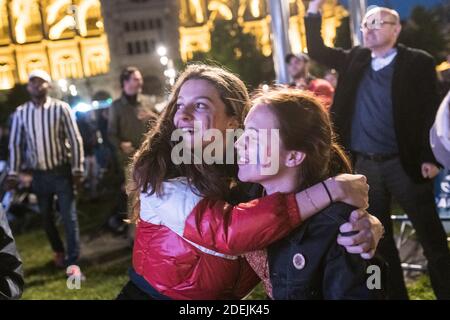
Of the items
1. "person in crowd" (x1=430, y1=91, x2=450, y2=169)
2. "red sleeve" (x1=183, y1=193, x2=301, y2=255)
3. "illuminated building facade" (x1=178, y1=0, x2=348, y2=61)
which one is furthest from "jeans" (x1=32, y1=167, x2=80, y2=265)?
"red sleeve" (x1=183, y1=193, x2=301, y2=255)

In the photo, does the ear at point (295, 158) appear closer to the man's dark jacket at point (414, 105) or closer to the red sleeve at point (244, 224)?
the red sleeve at point (244, 224)

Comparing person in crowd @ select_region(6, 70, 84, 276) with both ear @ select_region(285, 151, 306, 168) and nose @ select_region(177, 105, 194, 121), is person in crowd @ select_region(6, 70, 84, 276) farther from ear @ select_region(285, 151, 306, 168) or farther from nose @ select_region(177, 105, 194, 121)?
ear @ select_region(285, 151, 306, 168)

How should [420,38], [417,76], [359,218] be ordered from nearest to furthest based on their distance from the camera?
1. [359,218]
2. [417,76]
3. [420,38]

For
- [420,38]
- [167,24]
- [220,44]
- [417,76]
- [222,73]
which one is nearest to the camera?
[222,73]

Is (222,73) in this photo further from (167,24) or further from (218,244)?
(167,24)

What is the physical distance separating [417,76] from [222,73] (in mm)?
1669

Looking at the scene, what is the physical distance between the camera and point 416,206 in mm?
3111

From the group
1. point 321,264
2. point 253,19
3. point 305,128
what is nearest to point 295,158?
point 305,128

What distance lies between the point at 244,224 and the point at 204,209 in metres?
0.14

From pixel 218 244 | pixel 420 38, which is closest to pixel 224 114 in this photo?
pixel 218 244

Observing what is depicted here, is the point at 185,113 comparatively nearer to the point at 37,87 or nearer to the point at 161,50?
the point at 37,87

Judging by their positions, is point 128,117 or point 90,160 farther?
point 90,160

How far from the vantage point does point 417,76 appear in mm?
3055

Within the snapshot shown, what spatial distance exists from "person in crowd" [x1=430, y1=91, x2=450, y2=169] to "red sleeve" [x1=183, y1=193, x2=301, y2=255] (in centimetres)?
103
